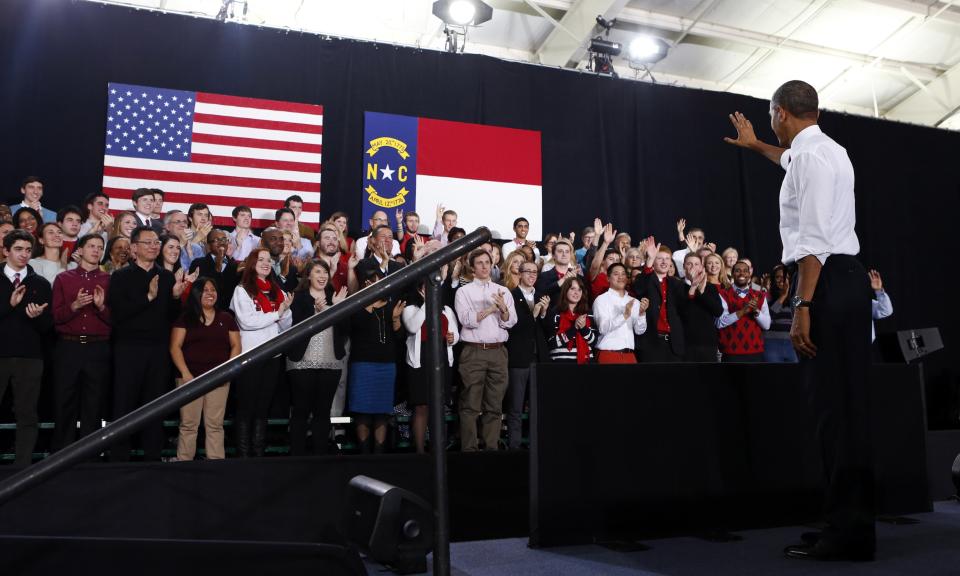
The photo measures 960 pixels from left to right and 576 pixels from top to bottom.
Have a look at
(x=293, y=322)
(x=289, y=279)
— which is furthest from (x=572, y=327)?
(x=289, y=279)

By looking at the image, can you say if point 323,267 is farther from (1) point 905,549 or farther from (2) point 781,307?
(2) point 781,307

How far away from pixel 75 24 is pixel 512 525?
6649 mm

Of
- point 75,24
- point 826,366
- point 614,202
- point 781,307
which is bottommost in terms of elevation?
point 826,366

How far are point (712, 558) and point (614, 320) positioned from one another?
3349 millimetres

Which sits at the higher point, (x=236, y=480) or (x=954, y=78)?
(x=954, y=78)

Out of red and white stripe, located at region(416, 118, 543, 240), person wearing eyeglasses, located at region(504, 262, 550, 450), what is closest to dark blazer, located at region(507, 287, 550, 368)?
person wearing eyeglasses, located at region(504, 262, 550, 450)

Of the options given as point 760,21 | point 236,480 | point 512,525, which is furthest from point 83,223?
point 760,21

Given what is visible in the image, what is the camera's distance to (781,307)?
23.4 feet

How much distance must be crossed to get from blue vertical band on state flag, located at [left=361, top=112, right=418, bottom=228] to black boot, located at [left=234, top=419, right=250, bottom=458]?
3.27 meters

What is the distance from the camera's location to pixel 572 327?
587 cm

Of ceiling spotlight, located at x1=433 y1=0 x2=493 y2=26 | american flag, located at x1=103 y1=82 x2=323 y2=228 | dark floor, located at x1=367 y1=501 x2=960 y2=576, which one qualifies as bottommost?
dark floor, located at x1=367 y1=501 x2=960 y2=576

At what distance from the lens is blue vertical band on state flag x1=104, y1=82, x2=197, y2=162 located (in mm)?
7141

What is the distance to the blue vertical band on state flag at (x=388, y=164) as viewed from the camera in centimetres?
795

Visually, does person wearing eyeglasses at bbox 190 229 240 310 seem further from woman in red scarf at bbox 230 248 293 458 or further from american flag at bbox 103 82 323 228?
american flag at bbox 103 82 323 228
